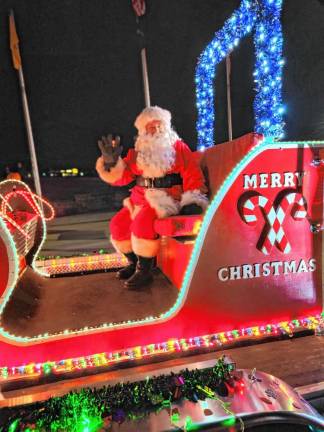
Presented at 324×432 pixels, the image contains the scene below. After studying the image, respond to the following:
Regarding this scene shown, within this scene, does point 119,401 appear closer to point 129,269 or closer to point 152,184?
point 129,269

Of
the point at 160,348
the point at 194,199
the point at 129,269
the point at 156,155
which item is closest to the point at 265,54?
the point at 156,155

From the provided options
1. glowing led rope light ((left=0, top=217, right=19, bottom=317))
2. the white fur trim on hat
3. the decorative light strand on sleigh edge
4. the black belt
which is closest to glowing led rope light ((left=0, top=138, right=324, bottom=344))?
the decorative light strand on sleigh edge

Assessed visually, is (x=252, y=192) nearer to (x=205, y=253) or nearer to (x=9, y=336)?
(x=205, y=253)

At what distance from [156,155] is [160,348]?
5.05 feet

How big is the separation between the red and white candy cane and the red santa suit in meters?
0.45

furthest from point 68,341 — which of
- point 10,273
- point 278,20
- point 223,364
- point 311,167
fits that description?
point 278,20

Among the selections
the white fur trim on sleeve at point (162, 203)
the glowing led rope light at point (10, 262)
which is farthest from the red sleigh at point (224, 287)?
the white fur trim on sleeve at point (162, 203)

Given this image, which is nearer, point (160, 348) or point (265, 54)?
point (160, 348)

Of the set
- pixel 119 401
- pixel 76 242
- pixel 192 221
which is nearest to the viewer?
pixel 119 401

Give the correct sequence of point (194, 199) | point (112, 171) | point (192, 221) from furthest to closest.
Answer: point (112, 171) < point (194, 199) < point (192, 221)

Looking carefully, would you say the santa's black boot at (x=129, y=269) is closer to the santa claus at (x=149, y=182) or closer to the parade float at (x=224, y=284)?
the santa claus at (x=149, y=182)

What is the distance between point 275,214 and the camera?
2.04 meters

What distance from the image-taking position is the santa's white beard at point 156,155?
100 inches

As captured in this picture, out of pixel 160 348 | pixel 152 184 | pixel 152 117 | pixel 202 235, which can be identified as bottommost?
pixel 160 348
